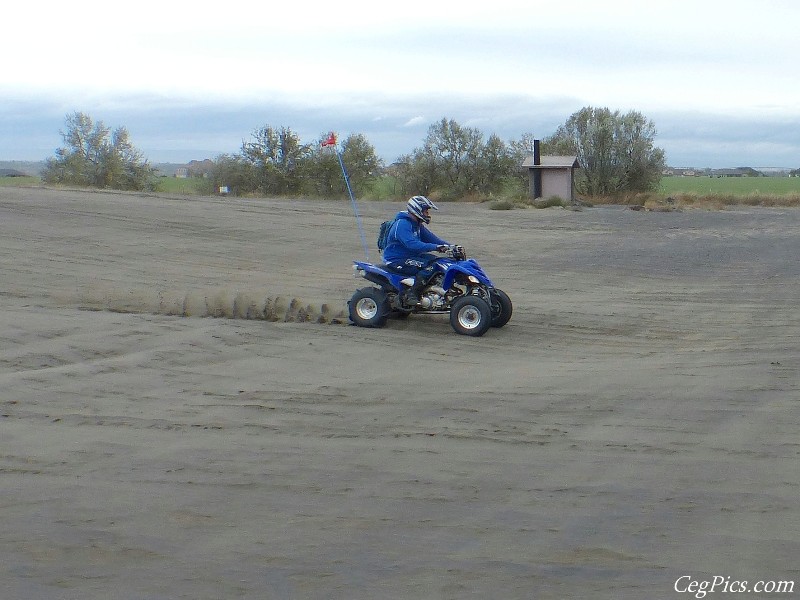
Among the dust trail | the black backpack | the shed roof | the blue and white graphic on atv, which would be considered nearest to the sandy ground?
the dust trail

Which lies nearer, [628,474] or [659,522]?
[659,522]

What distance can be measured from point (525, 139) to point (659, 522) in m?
50.2

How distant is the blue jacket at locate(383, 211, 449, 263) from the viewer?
12086 millimetres

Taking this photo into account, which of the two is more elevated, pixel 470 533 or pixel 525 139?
pixel 525 139

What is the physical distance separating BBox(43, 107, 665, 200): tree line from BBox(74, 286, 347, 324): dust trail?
29.5 metres

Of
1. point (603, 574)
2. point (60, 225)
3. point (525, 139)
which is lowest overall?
point (603, 574)

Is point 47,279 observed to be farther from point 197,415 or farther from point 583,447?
point 583,447

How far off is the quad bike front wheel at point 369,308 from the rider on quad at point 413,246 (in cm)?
35

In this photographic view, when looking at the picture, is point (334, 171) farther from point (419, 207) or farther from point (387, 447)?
point (387, 447)

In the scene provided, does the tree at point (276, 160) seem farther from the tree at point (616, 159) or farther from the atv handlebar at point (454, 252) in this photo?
the atv handlebar at point (454, 252)

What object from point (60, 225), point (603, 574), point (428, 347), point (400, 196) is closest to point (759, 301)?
point (428, 347)

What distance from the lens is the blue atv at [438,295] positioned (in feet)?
39.5

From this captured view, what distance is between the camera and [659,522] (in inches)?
200

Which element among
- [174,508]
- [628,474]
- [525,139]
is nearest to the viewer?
[174,508]
